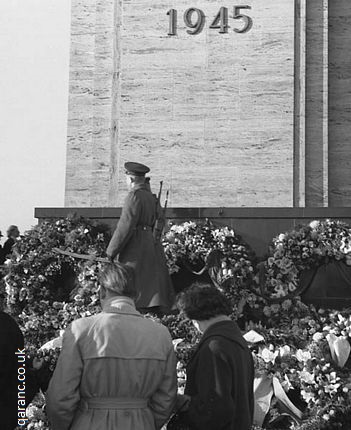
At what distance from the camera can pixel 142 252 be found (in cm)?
1091

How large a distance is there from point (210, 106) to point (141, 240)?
6.14 meters

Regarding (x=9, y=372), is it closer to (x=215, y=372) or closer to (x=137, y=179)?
(x=215, y=372)

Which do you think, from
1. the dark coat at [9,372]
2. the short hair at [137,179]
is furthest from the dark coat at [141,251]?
the dark coat at [9,372]

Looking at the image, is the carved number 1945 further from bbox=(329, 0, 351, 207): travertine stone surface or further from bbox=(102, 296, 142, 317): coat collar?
bbox=(102, 296, 142, 317): coat collar

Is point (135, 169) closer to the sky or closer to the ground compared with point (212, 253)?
closer to the sky

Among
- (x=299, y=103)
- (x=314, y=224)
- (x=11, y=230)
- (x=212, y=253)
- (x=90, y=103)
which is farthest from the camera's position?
(x=90, y=103)

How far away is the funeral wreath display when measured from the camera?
10586 mm

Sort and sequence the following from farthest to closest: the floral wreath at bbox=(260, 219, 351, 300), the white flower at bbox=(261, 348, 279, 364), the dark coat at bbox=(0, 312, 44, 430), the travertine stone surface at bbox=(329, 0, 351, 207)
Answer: the travertine stone surface at bbox=(329, 0, 351, 207) < the floral wreath at bbox=(260, 219, 351, 300) < the white flower at bbox=(261, 348, 279, 364) < the dark coat at bbox=(0, 312, 44, 430)

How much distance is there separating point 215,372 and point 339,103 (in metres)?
12.2

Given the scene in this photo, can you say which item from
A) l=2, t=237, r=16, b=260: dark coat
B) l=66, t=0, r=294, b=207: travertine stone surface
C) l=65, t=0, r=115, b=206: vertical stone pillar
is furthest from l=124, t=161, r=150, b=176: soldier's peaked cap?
l=65, t=0, r=115, b=206: vertical stone pillar

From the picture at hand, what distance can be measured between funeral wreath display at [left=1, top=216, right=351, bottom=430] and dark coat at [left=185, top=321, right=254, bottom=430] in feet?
12.2

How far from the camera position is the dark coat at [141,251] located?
10.9 m

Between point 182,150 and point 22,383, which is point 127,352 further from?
point 182,150

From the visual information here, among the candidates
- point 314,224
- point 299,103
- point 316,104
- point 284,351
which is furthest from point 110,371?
point 316,104
